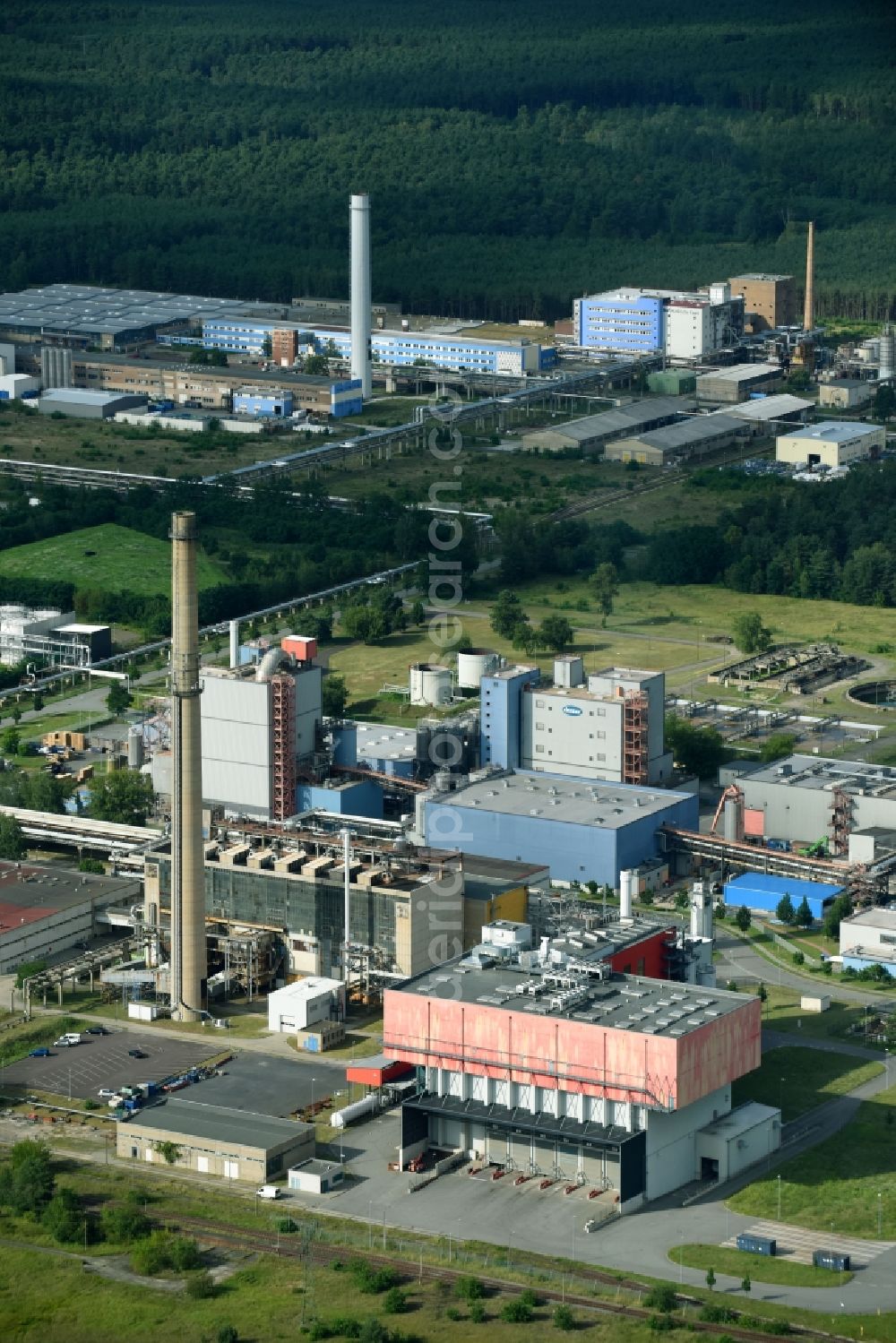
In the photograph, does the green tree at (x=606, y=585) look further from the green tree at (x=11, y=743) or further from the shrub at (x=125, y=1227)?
the shrub at (x=125, y=1227)

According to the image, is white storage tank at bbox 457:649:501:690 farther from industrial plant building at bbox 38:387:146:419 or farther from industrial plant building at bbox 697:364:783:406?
industrial plant building at bbox 697:364:783:406

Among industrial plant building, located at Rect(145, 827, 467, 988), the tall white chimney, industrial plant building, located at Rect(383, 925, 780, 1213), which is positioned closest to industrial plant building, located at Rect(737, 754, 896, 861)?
industrial plant building, located at Rect(145, 827, 467, 988)

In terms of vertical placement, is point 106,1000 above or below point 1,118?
below

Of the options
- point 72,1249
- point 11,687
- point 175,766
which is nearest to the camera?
point 72,1249

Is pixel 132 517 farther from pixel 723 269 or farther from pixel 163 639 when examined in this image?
pixel 723 269

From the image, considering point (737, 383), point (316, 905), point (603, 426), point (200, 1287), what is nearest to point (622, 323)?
point (737, 383)

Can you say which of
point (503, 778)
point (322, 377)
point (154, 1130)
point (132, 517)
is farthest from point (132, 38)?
point (154, 1130)

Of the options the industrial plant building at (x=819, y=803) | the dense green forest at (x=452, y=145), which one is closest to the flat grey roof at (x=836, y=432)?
the dense green forest at (x=452, y=145)

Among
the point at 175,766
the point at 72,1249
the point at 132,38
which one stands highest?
the point at 132,38
